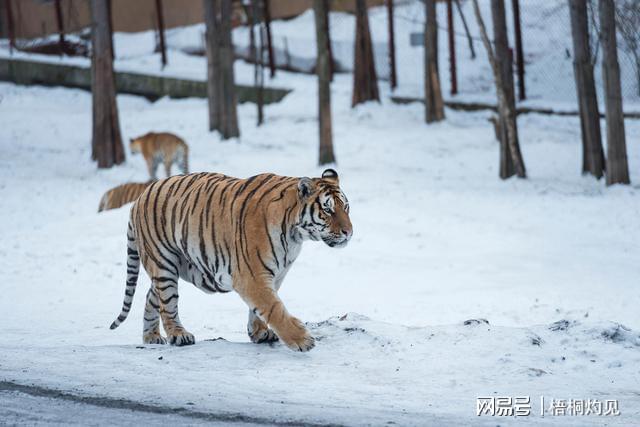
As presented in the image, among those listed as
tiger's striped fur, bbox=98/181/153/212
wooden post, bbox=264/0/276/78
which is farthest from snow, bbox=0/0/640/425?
wooden post, bbox=264/0/276/78

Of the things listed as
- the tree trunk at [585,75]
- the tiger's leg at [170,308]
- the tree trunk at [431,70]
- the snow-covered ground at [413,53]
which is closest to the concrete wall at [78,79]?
the snow-covered ground at [413,53]

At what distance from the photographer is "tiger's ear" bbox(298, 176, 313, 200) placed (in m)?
6.13

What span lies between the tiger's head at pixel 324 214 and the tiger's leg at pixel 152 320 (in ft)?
4.96

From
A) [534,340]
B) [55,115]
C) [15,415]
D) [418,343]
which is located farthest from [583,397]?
[55,115]

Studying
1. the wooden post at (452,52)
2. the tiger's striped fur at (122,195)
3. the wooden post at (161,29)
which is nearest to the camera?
the tiger's striped fur at (122,195)

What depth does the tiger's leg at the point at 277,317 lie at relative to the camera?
6.12m

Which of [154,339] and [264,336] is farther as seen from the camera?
[154,339]

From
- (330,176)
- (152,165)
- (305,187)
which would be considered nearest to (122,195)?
(152,165)

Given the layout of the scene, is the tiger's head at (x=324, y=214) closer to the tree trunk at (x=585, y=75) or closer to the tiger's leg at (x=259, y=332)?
the tiger's leg at (x=259, y=332)

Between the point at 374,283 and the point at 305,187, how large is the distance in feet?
16.5

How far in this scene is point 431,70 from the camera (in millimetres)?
23438

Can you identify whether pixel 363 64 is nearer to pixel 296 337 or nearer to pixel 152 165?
pixel 152 165

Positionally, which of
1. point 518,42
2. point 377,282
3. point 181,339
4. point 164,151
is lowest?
point 377,282

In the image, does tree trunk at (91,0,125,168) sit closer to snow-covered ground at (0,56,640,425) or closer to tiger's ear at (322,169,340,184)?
snow-covered ground at (0,56,640,425)
